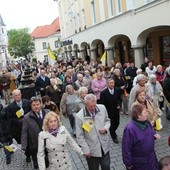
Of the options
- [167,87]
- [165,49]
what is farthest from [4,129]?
[165,49]

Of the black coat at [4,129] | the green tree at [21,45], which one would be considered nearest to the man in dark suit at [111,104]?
the black coat at [4,129]

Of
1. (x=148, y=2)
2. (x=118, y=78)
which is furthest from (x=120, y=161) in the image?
(x=148, y=2)

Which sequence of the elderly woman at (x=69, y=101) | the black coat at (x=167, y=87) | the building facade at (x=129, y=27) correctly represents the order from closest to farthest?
the elderly woman at (x=69, y=101) < the black coat at (x=167, y=87) < the building facade at (x=129, y=27)

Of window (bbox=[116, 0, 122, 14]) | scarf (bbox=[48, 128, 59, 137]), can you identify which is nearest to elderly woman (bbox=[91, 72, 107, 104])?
scarf (bbox=[48, 128, 59, 137])

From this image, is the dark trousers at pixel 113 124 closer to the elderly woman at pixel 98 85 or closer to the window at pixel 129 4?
the elderly woman at pixel 98 85

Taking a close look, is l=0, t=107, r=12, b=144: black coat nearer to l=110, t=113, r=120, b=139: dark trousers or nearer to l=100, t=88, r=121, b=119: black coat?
l=100, t=88, r=121, b=119: black coat

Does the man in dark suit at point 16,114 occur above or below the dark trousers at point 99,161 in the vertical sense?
above

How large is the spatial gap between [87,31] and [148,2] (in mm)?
11923

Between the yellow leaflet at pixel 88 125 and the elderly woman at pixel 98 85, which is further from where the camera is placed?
the elderly woman at pixel 98 85

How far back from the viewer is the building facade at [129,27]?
45.0 feet

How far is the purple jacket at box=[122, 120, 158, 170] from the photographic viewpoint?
428 cm

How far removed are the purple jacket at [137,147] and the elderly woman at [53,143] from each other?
898 mm

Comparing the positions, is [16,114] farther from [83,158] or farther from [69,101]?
[83,158]

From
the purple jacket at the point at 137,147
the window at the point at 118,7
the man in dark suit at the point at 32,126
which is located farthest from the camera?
the window at the point at 118,7
